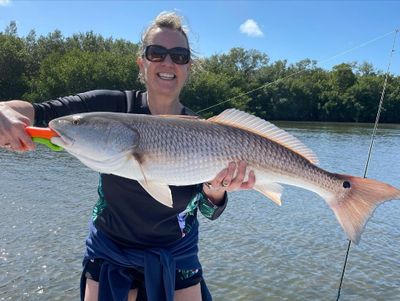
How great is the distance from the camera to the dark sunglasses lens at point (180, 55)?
3.22 m

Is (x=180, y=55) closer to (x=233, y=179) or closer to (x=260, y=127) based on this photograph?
(x=260, y=127)

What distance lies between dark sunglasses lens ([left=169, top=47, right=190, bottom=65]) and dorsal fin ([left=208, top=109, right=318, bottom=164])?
0.52 metres

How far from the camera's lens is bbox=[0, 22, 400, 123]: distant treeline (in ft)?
167

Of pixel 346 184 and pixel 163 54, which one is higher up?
pixel 163 54

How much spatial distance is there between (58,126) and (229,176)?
3.57 ft

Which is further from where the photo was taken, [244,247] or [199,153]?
[244,247]

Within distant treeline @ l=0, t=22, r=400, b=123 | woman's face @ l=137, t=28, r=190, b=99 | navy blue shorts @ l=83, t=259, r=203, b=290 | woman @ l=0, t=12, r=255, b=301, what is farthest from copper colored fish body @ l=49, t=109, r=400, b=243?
distant treeline @ l=0, t=22, r=400, b=123

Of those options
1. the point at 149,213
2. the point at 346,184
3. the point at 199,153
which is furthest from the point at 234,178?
the point at 346,184

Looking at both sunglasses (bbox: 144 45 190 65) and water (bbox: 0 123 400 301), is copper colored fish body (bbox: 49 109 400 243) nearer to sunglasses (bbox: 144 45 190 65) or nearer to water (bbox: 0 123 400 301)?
sunglasses (bbox: 144 45 190 65)

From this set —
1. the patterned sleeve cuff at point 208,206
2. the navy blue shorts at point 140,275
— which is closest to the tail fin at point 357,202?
the patterned sleeve cuff at point 208,206

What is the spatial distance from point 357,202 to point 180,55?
5.11 feet

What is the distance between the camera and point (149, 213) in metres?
3.02

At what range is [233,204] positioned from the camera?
12.2 m

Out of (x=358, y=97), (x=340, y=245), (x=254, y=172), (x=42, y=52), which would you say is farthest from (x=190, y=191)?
(x=358, y=97)
